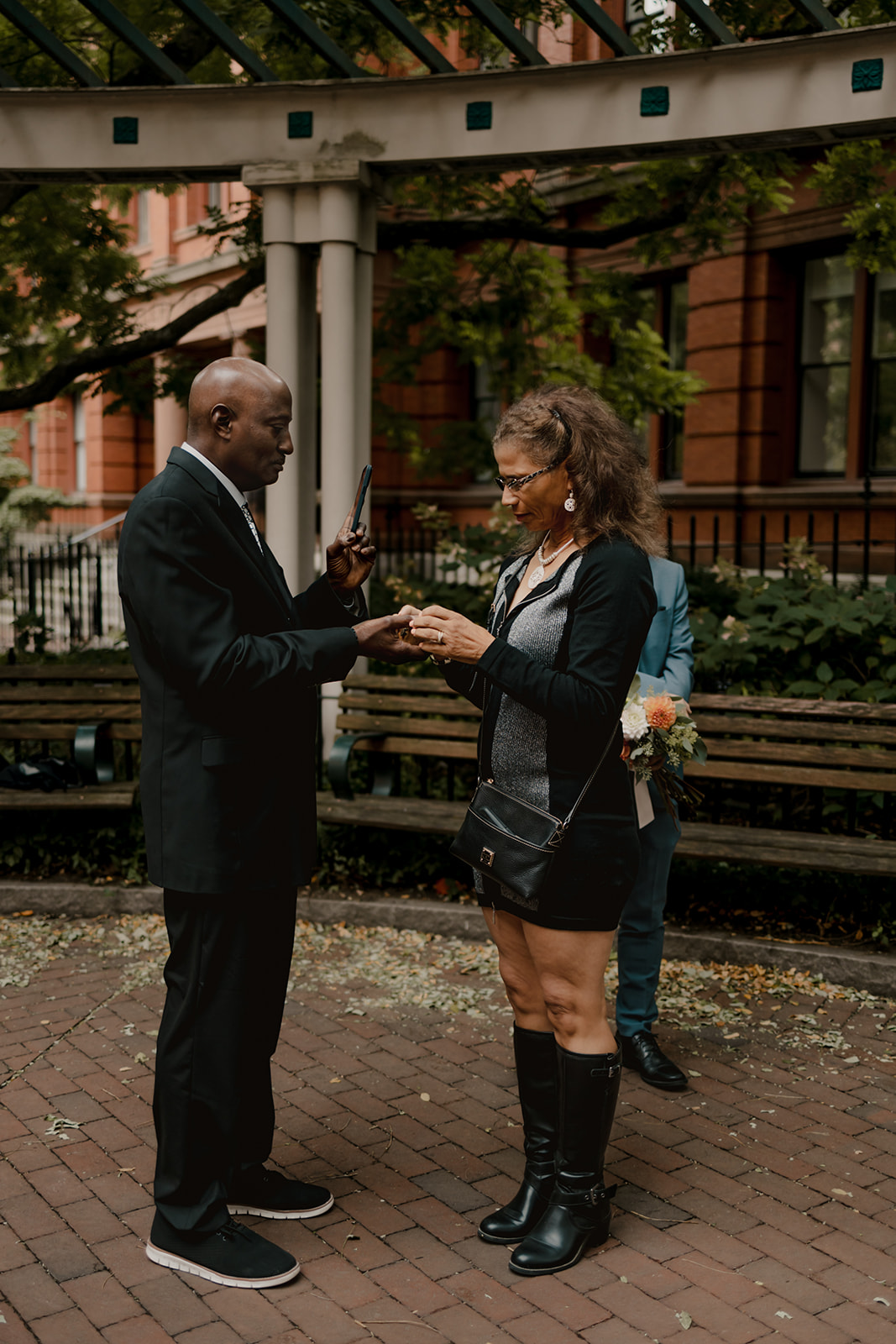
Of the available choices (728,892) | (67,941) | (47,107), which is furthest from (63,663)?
(728,892)

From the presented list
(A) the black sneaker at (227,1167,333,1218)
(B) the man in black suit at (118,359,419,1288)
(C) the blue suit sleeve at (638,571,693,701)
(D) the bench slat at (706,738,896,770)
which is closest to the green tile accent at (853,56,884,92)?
(C) the blue suit sleeve at (638,571,693,701)

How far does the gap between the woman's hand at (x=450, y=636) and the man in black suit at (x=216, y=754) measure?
165 mm

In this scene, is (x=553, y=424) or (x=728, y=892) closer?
(x=553, y=424)

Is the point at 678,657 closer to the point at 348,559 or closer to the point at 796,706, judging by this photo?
the point at 796,706

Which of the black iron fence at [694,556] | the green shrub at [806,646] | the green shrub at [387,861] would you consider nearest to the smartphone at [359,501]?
the green shrub at [387,861]

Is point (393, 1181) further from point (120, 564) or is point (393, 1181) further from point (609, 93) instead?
point (609, 93)

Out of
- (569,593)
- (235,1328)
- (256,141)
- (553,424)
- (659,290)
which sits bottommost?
(235,1328)

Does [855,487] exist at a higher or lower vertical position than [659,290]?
lower

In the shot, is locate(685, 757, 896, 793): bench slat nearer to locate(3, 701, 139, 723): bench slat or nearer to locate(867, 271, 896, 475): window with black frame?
locate(3, 701, 139, 723): bench slat

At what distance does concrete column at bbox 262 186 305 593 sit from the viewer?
665cm

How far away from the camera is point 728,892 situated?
5656mm

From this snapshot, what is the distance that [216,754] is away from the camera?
2.99 m

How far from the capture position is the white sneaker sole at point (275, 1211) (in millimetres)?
3377

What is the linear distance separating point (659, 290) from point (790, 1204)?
14075 mm
